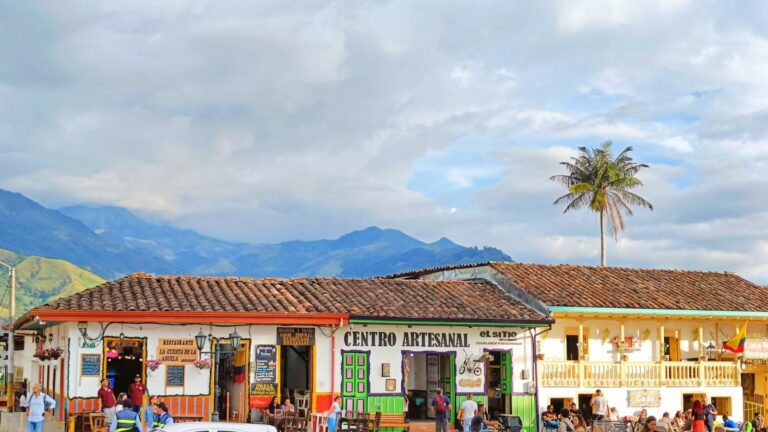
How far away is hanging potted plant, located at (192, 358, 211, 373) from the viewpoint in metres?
25.5

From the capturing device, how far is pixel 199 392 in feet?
84.0

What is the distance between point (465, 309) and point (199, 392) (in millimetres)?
8089

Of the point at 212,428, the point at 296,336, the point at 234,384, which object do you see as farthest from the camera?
the point at 234,384

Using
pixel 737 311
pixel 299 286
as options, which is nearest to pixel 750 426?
pixel 737 311

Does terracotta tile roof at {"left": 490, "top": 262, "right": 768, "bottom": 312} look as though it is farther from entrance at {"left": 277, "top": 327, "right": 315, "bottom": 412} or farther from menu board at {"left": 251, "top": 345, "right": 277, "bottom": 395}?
menu board at {"left": 251, "top": 345, "right": 277, "bottom": 395}

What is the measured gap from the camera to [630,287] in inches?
1341

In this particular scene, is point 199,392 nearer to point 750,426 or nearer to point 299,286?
point 299,286

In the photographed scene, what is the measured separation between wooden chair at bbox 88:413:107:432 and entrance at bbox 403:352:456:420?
10008 millimetres

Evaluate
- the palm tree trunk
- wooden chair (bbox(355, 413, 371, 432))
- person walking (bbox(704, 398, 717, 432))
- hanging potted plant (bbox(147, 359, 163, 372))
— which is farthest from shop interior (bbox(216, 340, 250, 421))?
the palm tree trunk

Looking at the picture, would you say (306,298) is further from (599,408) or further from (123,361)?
(599,408)

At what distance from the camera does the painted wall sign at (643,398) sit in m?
31.4

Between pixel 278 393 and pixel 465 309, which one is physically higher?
pixel 465 309

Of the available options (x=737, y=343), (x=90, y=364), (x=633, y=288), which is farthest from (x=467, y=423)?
(x=737, y=343)

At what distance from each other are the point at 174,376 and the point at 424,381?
9.20m
